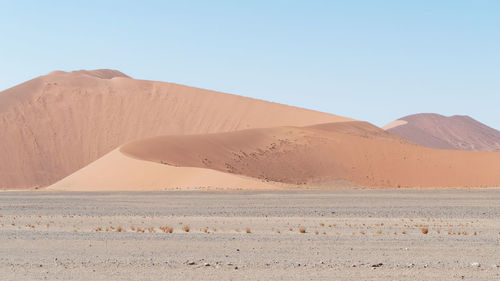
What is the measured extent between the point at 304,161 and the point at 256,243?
54909 mm

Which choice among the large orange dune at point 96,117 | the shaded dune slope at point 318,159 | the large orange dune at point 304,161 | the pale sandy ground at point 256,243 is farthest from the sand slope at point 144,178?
the large orange dune at point 96,117

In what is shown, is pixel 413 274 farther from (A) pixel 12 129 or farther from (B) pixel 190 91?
(B) pixel 190 91

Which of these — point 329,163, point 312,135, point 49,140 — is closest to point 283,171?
point 329,163

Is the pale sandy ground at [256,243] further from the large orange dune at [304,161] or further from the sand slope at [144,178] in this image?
the large orange dune at [304,161]

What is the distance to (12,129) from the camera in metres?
98.3

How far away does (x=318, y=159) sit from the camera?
244 feet

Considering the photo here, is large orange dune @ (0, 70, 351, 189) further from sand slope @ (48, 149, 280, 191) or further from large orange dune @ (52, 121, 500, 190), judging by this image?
sand slope @ (48, 149, 280, 191)

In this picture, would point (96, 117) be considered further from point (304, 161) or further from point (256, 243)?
point (256, 243)

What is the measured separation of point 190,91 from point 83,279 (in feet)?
332

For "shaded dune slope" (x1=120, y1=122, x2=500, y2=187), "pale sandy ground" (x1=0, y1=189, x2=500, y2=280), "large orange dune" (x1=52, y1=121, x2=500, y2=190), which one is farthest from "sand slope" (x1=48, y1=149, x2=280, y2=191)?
"pale sandy ground" (x1=0, y1=189, x2=500, y2=280)

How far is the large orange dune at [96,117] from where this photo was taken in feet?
307

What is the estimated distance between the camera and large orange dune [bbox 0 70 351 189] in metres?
93.4

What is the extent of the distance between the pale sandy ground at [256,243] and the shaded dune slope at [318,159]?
3350 centimetres

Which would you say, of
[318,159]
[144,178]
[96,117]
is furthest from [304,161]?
[96,117]
